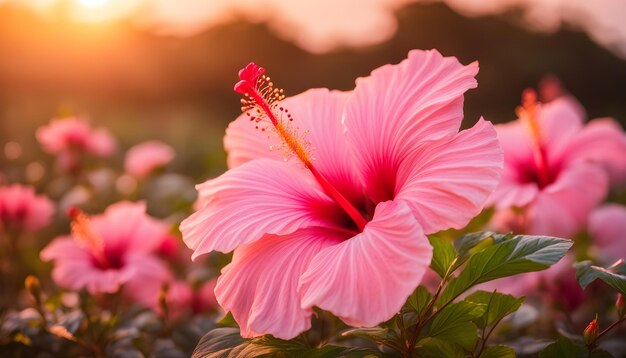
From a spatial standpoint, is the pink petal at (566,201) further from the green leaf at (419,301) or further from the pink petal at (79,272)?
the pink petal at (79,272)

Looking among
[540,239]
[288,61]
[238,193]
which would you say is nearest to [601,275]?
[540,239]

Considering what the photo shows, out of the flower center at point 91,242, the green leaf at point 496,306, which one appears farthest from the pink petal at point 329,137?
the flower center at point 91,242

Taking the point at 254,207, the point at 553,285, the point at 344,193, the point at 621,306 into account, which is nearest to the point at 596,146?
the point at 553,285

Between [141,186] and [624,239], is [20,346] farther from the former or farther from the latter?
[624,239]

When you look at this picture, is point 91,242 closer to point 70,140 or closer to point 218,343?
point 218,343

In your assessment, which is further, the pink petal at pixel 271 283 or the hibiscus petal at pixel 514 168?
the hibiscus petal at pixel 514 168
